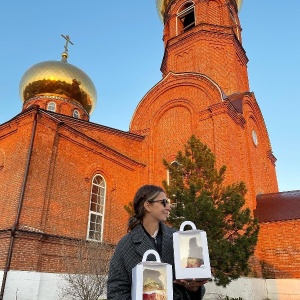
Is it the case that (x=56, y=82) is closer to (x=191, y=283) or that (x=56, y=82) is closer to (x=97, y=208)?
(x=97, y=208)

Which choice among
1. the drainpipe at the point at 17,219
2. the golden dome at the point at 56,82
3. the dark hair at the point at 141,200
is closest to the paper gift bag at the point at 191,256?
the dark hair at the point at 141,200

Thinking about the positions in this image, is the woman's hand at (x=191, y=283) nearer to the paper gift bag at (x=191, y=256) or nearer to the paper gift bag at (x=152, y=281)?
the paper gift bag at (x=191, y=256)

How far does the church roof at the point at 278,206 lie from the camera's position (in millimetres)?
10203

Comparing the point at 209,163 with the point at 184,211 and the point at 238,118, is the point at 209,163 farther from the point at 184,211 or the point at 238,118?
the point at 238,118

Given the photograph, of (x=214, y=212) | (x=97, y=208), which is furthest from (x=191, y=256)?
(x=97, y=208)

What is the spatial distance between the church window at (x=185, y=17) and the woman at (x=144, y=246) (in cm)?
1604

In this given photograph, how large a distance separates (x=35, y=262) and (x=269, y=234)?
733cm

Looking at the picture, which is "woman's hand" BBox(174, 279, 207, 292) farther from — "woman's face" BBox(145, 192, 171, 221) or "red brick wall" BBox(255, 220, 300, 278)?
"red brick wall" BBox(255, 220, 300, 278)

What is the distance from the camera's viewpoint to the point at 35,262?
7.78 m

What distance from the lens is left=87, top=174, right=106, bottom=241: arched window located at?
10.2 metres

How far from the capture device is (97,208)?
10.7 metres

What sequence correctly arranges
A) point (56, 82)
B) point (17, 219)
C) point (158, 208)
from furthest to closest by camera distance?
1. point (56, 82)
2. point (17, 219)
3. point (158, 208)

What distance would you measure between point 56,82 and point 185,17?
26.6ft

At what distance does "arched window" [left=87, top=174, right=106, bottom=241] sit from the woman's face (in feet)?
27.7
